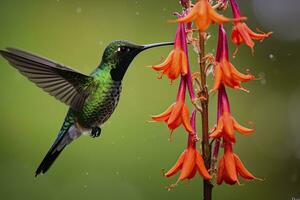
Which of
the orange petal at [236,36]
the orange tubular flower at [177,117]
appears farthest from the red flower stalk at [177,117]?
the orange petal at [236,36]

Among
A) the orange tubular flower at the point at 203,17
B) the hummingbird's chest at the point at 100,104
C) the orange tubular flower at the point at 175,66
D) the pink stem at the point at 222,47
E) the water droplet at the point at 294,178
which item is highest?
the orange tubular flower at the point at 203,17

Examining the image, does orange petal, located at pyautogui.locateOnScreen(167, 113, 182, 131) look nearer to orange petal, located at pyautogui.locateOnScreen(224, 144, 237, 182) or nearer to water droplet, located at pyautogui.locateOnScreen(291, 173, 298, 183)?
orange petal, located at pyautogui.locateOnScreen(224, 144, 237, 182)

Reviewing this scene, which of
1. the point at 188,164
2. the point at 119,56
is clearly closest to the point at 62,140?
the point at 119,56

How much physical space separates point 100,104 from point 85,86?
0.39ft

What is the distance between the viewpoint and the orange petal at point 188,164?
1.76 metres

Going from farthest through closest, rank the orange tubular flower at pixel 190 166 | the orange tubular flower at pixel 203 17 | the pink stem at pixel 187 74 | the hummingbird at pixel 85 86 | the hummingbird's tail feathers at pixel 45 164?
the hummingbird's tail feathers at pixel 45 164 < the hummingbird at pixel 85 86 < the pink stem at pixel 187 74 < the orange tubular flower at pixel 190 166 < the orange tubular flower at pixel 203 17

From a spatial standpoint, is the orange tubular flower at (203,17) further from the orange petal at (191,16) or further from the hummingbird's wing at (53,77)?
the hummingbird's wing at (53,77)

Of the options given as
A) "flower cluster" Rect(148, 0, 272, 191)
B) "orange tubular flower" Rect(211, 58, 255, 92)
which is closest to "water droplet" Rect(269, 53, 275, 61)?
"flower cluster" Rect(148, 0, 272, 191)

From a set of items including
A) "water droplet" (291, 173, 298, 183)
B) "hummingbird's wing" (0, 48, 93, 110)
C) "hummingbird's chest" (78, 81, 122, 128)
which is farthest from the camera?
"water droplet" (291, 173, 298, 183)

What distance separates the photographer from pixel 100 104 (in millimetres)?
2697

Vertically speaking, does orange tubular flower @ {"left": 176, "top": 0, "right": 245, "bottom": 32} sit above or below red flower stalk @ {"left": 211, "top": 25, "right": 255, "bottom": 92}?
above

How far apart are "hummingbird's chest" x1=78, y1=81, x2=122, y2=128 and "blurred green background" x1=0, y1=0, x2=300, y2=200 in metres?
1.03

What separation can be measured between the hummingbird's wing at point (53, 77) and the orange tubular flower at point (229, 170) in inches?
38.3

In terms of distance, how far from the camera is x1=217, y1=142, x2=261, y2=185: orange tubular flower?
178 cm
